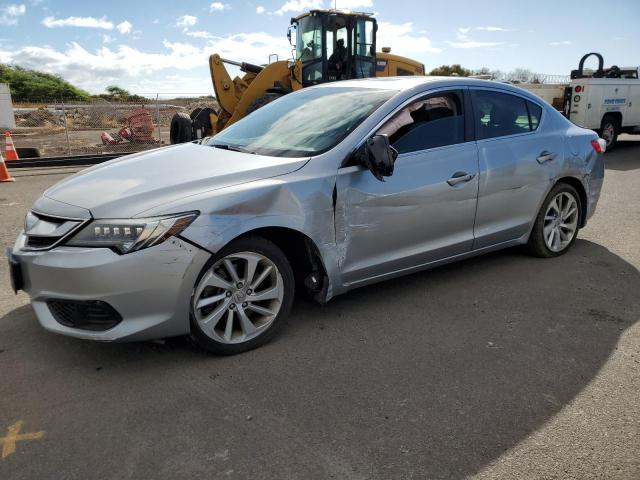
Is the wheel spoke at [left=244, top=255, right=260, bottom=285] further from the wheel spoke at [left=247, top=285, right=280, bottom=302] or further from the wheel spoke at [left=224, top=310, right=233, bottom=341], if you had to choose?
the wheel spoke at [left=224, top=310, right=233, bottom=341]

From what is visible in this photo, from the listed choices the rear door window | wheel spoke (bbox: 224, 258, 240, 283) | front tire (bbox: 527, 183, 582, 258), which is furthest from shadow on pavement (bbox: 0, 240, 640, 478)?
the rear door window

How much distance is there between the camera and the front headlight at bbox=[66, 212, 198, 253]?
A: 284cm

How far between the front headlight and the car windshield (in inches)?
41.8

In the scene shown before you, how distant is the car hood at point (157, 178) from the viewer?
2.99m

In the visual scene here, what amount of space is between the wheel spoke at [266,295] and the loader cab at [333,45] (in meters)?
9.75

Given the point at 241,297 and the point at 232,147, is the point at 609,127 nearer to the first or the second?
the point at 232,147

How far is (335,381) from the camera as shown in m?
2.98

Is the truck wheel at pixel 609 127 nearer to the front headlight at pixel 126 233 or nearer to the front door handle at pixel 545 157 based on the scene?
the front door handle at pixel 545 157

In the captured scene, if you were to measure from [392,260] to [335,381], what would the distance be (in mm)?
1146

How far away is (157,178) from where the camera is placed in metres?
3.25

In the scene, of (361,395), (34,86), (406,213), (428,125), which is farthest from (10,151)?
(34,86)

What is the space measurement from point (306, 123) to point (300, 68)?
878cm

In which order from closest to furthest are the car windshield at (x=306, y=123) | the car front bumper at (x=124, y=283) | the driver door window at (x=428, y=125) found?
the car front bumper at (x=124, y=283), the car windshield at (x=306, y=123), the driver door window at (x=428, y=125)

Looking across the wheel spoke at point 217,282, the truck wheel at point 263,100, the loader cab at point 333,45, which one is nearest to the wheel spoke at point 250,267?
the wheel spoke at point 217,282
